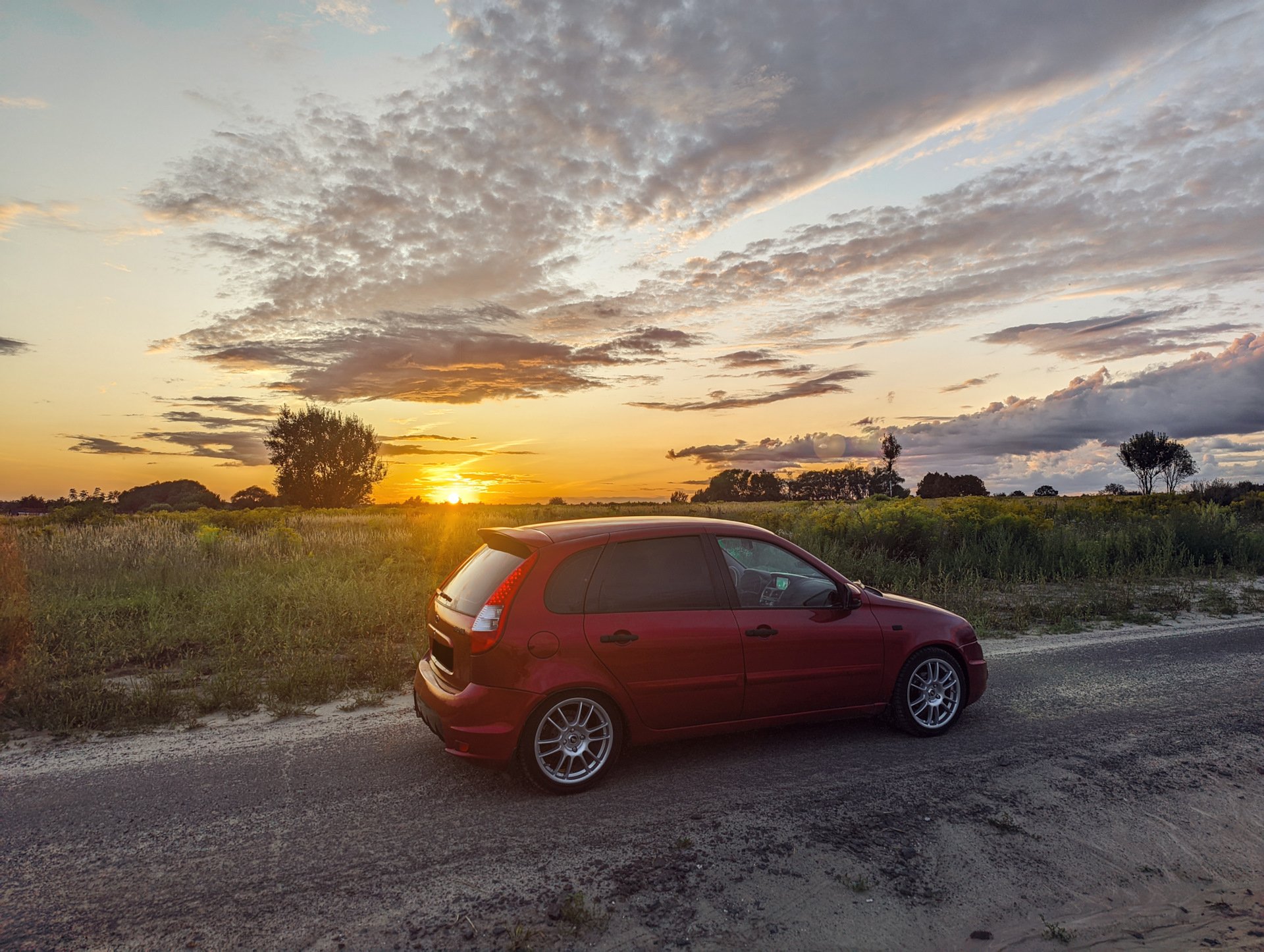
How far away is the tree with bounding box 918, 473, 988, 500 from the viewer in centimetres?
5531

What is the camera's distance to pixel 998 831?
13.0 ft

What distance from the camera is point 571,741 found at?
455 centimetres

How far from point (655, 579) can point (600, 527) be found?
558mm

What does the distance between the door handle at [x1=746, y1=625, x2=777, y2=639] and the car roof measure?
67cm

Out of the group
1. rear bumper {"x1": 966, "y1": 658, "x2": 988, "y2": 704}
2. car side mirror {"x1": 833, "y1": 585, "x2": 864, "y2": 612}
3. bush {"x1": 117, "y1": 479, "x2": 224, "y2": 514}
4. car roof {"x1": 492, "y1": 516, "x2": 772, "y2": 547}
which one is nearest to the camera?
car roof {"x1": 492, "y1": 516, "x2": 772, "y2": 547}

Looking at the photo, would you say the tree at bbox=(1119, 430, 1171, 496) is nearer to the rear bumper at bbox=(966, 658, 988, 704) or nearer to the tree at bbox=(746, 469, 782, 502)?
the tree at bbox=(746, 469, 782, 502)

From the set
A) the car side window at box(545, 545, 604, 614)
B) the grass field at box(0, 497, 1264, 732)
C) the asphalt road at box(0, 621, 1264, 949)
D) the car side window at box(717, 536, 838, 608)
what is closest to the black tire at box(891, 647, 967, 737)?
the asphalt road at box(0, 621, 1264, 949)

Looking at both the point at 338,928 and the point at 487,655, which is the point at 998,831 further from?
the point at 338,928

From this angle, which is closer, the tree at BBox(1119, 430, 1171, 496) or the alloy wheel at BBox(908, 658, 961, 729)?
the alloy wheel at BBox(908, 658, 961, 729)

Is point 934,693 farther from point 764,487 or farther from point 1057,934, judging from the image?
point 764,487

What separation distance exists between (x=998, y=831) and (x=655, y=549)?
256 cm

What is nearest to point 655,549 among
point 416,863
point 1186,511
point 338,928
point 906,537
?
point 416,863

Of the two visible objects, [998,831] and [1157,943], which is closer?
[1157,943]

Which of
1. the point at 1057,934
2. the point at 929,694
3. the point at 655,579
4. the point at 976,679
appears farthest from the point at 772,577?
the point at 1057,934
